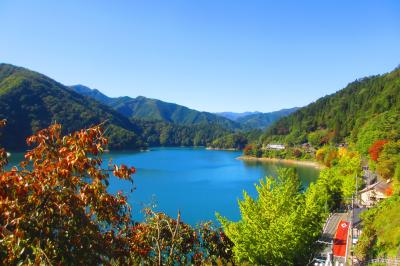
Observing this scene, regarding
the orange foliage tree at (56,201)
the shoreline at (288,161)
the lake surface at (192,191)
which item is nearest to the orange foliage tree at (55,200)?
the orange foliage tree at (56,201)

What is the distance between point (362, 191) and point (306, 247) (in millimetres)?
21000

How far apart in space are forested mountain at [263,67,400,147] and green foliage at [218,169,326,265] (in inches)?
1945

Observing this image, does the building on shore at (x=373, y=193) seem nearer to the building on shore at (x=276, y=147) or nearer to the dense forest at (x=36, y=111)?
the building on shore at (x=276, y=147)

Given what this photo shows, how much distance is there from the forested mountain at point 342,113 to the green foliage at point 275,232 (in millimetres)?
49401

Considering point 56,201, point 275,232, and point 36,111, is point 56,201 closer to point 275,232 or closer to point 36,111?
point 275,232

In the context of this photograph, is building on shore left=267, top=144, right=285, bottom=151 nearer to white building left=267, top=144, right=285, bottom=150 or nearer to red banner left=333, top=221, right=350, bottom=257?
white building left=267, top=144, right=285, bottom=150

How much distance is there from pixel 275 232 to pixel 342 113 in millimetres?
88177

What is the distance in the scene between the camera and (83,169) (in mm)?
3350

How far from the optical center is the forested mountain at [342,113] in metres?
73.7

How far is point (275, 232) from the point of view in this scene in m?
12.4

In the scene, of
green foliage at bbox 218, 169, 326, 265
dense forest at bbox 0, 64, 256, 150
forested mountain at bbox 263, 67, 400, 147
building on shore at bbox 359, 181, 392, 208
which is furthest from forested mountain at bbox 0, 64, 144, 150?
green foliage at bbox 218, 169, 326, 265

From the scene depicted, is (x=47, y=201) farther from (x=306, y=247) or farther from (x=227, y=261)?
(x=306, y=247)

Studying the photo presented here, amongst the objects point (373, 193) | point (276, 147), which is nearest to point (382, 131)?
point (373, 193)

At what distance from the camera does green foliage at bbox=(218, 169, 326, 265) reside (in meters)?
12.4
